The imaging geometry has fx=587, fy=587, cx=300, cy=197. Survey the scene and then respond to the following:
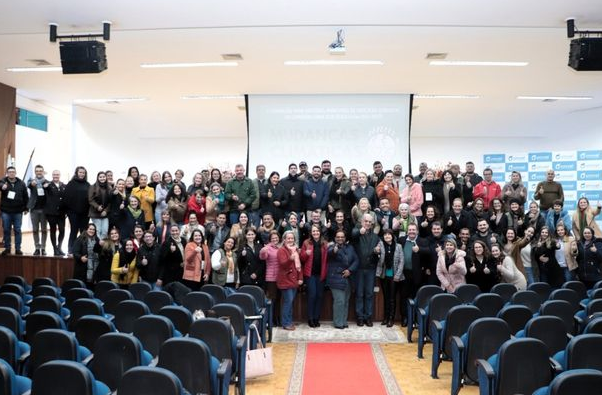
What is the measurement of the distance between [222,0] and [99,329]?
4.02 m

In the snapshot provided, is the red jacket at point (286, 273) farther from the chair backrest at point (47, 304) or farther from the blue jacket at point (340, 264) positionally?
the chair backrest at point (47, 304)

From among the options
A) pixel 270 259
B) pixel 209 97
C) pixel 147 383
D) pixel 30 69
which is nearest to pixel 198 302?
pixel 270 259

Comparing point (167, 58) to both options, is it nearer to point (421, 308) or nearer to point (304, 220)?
point (304, 220)

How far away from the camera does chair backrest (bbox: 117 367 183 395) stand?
3.47 metres

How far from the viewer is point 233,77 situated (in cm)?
1125

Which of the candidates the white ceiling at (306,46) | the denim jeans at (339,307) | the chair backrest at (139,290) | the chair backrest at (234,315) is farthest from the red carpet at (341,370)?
the white ceiling at (306,46)

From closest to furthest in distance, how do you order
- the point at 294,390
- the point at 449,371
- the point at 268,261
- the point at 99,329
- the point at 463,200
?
1. the point at 99,329
2. the point at 294,390
3. the point at 449,371
4. the point at 268,261
5. the point at 463,200

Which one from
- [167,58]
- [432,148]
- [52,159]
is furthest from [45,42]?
[432,148]

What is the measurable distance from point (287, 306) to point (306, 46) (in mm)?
4015

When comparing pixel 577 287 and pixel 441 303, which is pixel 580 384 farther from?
pixel 577 287

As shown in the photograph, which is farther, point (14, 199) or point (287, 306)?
point (14, 199)

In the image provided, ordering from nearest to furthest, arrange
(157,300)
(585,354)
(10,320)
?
(585,354) → (10,320) → (157,300)

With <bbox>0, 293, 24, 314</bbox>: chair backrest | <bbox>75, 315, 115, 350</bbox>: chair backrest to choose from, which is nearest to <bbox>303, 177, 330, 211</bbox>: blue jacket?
<bbox>0, 293, 24, 314</bbox>: chair backrest

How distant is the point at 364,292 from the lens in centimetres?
935
